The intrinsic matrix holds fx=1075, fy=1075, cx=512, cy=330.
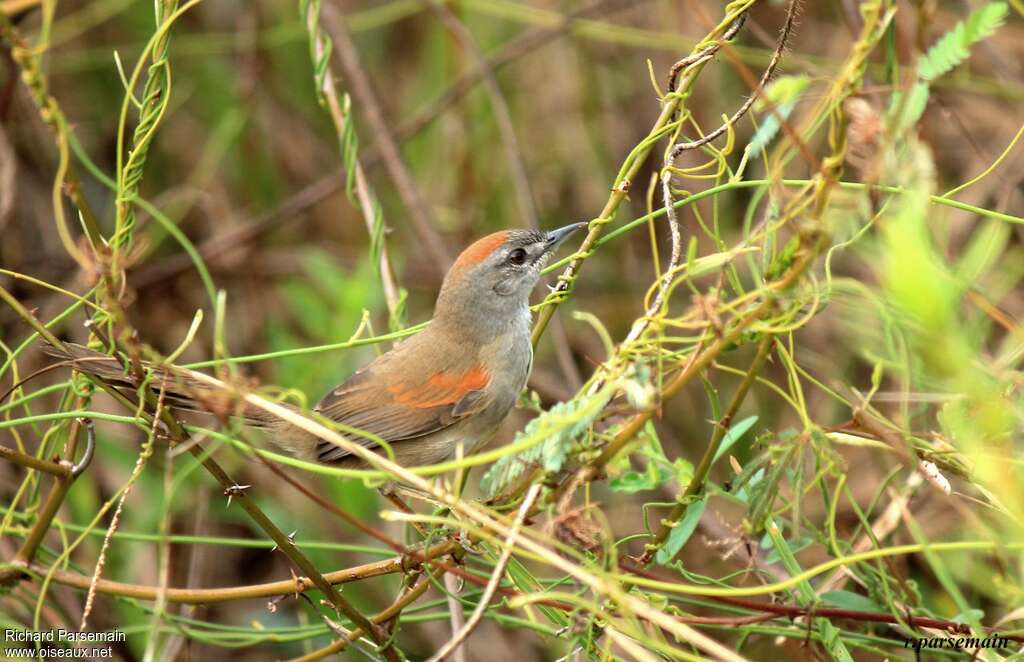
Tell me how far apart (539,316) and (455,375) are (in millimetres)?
495

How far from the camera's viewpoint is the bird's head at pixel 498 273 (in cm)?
451

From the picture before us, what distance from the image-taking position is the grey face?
4504mm

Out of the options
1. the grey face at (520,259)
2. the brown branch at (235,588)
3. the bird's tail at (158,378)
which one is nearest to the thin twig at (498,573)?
the brown branch at (235,588)

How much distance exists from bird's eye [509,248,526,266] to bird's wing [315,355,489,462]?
0.47 metres

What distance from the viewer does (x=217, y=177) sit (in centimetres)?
736

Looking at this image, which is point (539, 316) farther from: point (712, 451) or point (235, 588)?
point (712, 451)

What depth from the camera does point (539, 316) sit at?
475 cm

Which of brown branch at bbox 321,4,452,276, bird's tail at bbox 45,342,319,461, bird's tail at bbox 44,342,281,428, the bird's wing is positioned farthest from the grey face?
bird's tail at bbox 44,342,281,428

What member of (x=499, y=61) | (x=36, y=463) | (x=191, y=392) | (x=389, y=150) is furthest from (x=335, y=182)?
(x=191, y=392)

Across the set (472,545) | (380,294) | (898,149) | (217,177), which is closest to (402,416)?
(472,545)

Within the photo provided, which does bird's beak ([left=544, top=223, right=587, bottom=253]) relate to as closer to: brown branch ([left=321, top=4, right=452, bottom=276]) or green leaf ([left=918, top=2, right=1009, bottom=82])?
brown branch ([left=321, top=4, right=452, bottom=276])

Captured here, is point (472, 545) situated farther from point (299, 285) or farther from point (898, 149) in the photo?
point (299, 285)

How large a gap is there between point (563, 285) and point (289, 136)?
4702mm

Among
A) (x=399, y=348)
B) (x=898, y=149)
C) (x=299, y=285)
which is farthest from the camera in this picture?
(x=299, y=285)
